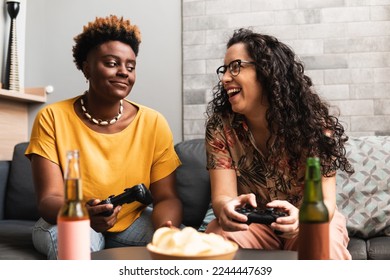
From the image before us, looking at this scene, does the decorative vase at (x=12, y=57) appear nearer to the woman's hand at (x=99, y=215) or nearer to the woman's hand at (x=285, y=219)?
the woman's hand at (x=99, y=215)

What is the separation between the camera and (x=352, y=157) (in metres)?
2.13

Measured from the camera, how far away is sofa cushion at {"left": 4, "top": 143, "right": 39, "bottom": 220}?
2428 mm

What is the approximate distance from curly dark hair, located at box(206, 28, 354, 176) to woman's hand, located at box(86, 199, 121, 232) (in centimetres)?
54

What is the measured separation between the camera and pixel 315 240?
84 centimetres

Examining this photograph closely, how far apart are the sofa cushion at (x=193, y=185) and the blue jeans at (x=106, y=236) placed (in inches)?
14.8

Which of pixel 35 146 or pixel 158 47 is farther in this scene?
pixel 158 47

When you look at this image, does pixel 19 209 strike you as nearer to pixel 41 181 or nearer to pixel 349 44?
pixel 41 181

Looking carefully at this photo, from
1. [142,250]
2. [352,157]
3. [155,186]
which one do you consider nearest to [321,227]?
[142,250]

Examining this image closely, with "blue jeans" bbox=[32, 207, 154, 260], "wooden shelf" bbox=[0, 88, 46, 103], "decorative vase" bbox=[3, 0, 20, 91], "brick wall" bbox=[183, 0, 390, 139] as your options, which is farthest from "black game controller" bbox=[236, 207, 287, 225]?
"decorative vase" bbox=[3, 0, 20, 91]

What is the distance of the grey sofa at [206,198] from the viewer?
6.14 ft

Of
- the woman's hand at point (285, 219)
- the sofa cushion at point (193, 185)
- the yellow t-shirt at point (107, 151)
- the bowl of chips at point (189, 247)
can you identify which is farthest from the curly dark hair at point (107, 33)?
the bowl of chips at point (189, 247)

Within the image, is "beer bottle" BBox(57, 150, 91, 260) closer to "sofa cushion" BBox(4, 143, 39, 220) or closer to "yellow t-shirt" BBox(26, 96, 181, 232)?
"yellow t-shirt" BBox(26, 96, 181, 232)

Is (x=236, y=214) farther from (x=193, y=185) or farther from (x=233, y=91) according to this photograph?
(x=193, y=185)

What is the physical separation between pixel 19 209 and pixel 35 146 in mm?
788
